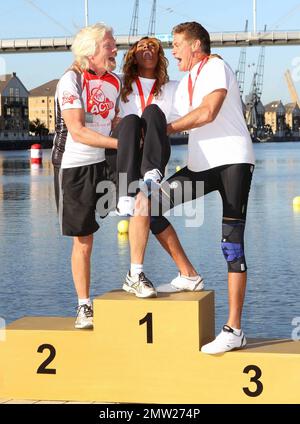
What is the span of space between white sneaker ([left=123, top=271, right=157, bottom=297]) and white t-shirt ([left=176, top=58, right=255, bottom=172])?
0.74 meters

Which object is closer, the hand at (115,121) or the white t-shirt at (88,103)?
the white t-shirt at (88,103)

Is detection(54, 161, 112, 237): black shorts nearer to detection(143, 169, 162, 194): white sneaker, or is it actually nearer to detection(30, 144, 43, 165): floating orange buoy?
detection(143, 169, 162, 194): white sneaker

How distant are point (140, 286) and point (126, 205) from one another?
49cm

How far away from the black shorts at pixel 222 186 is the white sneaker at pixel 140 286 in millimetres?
449

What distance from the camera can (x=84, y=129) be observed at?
6.02 meters

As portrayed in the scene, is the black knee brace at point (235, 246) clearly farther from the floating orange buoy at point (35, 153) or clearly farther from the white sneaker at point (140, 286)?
the floating orange buoy at point (35, 153)

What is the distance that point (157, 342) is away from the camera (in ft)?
18.6

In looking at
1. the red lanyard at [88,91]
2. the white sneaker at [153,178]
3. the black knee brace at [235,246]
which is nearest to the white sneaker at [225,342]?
the black knee brace at [235,246]

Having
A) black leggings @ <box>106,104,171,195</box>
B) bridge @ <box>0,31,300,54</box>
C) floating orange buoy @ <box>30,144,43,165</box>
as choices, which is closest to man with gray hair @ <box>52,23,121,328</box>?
black leggings @ <box>106,104,171,195</box>

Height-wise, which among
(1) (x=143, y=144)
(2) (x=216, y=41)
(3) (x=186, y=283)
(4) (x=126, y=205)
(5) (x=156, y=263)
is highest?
(2) (x=216, y=41)

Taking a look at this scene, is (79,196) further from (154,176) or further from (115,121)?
(154,176)

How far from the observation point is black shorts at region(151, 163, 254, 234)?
5.84 metres

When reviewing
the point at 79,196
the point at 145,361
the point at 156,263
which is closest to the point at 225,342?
the point at 145,361

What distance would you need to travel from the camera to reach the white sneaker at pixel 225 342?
5.56m
